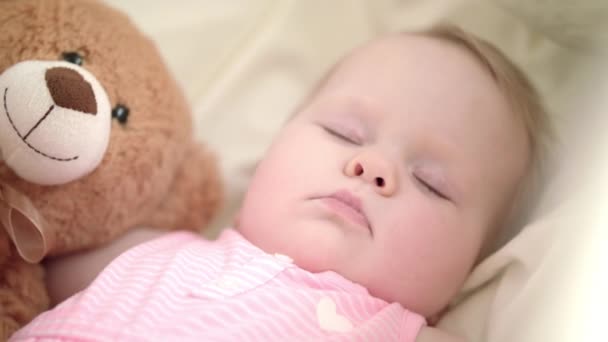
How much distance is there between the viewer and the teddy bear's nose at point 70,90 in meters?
0.73

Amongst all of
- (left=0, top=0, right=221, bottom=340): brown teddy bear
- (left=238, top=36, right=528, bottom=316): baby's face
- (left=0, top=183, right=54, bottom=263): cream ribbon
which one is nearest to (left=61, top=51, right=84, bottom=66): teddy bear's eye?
(left=0, top=0, right=221, bottom=340): brown teddy bear

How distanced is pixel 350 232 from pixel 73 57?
41cm

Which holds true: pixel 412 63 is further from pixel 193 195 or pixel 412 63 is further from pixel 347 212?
pixel 193 195

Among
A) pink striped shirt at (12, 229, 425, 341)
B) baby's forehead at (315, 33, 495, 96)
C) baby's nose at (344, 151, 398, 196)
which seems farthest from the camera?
baby's forehead at (315, 33, 495, 96)

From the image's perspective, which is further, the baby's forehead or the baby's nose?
the baby's forehead

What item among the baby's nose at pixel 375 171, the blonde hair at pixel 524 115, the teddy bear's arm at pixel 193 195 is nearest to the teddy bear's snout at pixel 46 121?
the teddy bear's arm at pixel 193 195

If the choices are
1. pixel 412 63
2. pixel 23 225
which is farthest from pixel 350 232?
pixel 23 225

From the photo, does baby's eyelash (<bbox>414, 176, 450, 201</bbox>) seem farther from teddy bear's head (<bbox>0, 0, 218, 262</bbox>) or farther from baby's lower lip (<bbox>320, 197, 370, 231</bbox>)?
teddy bear's head (<bbox>0, 0, 218, 262</bbox>)

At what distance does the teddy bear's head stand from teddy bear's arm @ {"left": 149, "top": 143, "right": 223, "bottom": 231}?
4 cm

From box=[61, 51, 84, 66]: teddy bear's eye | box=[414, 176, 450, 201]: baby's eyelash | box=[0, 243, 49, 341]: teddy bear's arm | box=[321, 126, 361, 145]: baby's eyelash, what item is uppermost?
Result: box=[321, 126, 361, 145]: baby's eyelash

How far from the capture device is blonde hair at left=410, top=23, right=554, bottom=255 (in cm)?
100

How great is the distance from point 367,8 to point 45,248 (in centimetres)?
79

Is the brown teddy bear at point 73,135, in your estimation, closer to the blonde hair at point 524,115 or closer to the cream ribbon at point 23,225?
the cream ribbon at point 23,225

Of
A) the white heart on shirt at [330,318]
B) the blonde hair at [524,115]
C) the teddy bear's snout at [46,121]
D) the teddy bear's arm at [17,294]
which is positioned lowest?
the teddy bear's arm at [17,294]
